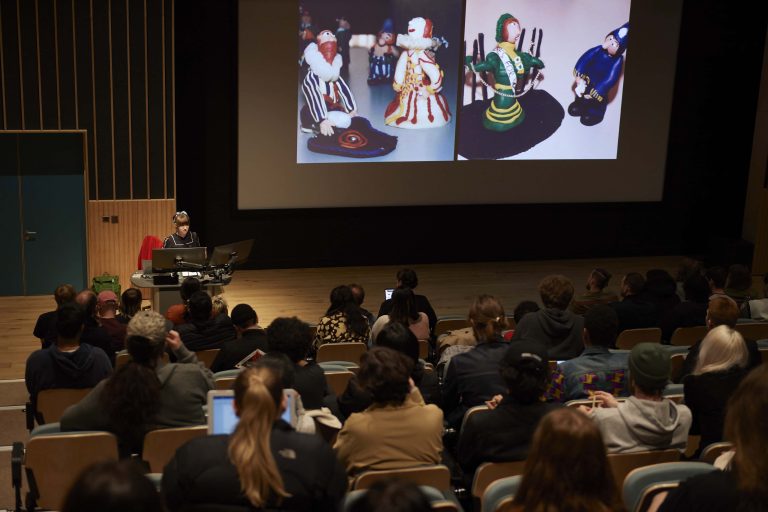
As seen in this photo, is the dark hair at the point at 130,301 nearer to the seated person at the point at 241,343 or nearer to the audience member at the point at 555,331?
the seated person at the point at 241,343

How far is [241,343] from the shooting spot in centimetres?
525

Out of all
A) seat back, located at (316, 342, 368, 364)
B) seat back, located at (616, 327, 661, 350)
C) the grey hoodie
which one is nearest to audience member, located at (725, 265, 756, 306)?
seat back, located at (616, 327, 661, 350)

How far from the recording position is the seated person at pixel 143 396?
3828 millimetres

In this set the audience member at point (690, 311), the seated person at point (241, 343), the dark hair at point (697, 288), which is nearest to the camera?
the seated person at point (241, 343)

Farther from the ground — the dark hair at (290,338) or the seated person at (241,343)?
the dark hair at (290,338)

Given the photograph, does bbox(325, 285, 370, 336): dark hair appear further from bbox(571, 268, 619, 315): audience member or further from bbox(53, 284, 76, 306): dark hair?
bbox(53, 284, 76, 306): dark hair

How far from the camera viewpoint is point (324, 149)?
1053cm

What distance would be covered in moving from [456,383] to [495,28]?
23.1 feet

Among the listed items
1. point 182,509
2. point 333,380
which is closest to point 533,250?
point 333,380

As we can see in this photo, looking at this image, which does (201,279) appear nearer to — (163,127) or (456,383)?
(163,127)

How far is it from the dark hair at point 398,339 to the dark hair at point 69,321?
1.53 m

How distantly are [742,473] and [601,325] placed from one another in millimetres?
2306

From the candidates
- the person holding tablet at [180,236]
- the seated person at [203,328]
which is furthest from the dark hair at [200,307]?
the person holding tablet at [180,236]

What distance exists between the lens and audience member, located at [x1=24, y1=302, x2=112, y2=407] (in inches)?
182
